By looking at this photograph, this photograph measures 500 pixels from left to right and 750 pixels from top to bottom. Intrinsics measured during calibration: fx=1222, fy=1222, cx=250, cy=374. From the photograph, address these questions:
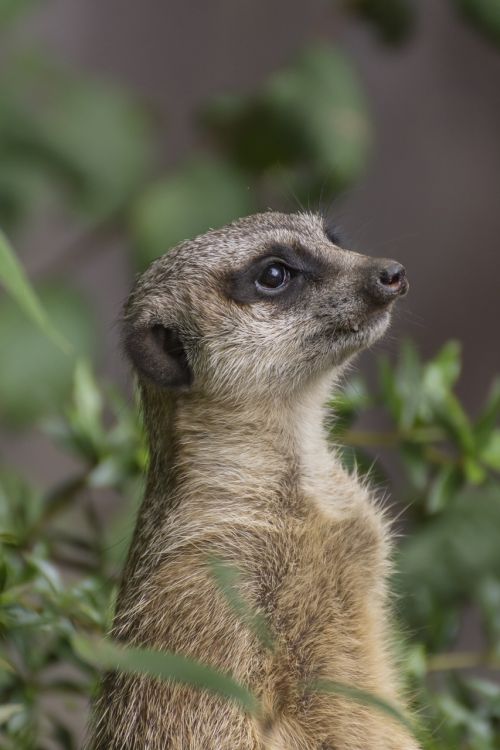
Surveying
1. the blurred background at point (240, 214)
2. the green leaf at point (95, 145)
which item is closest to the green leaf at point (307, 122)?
A: the blurred background at point (240, 214)

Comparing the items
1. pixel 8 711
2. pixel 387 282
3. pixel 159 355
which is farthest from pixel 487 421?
pixel 8 711

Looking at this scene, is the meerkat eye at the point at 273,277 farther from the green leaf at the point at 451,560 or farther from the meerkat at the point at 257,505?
the green leaf at the point at 451,560

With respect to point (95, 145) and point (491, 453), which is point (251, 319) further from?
point (95, 145)

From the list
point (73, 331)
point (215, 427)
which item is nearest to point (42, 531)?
point (215, 427)

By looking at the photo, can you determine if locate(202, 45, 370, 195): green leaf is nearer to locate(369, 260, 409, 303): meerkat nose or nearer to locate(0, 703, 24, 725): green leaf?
locate(369, 260, 409, 303): meerkat nose

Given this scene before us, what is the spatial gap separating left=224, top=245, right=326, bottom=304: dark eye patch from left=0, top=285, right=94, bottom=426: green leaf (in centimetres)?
99

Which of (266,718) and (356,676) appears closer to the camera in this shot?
(266,718)

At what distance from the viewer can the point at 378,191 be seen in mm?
4395

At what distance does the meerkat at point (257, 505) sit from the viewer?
158 centimetres

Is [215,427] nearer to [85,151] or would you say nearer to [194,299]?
[194,299]

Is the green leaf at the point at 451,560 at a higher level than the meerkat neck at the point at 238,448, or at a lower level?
lower

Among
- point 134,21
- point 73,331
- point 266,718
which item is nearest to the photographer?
point 266,718

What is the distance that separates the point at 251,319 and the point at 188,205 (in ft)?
3.52

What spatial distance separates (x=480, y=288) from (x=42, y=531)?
2.60 m
